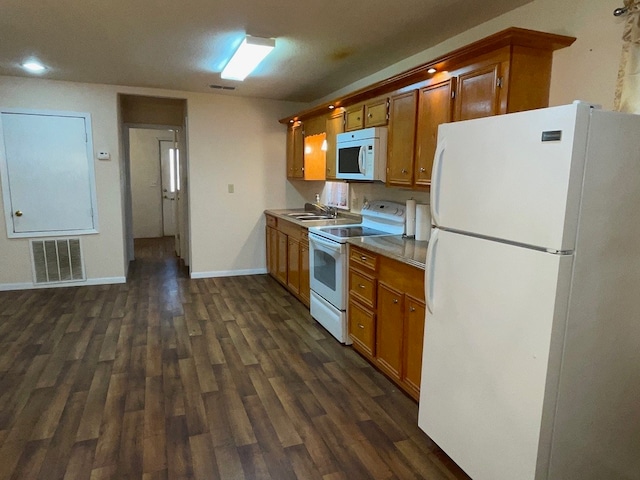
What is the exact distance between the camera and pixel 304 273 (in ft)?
13.9

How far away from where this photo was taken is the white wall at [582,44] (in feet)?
6.56

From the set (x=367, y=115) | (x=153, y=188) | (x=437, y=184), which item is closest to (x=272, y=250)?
(x=367, y=115)

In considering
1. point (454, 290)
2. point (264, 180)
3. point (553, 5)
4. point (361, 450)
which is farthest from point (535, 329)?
point (264, 180)

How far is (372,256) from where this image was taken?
9.40 ft

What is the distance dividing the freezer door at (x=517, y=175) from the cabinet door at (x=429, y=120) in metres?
0.82

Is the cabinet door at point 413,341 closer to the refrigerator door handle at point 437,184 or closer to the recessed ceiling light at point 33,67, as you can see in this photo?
the refrigerator door handle at point 437,184

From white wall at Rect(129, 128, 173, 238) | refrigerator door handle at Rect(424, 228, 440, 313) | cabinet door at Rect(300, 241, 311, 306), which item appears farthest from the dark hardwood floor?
white wall at Rect(129, 128, 173, 238)

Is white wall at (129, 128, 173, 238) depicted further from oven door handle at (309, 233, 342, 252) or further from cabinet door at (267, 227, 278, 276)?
oven door handle at (309, 233, 342, 252)

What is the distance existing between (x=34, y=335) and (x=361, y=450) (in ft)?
9.96

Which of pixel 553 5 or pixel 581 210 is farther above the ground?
pixel 553 5

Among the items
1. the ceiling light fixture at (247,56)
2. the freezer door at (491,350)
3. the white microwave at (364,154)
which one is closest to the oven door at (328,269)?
the white microwave at (364,154)

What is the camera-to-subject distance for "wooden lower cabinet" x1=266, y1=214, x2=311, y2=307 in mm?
4219

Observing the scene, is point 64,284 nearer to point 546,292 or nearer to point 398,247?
point 398,247

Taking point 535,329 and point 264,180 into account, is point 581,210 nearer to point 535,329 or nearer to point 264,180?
point 535,329
